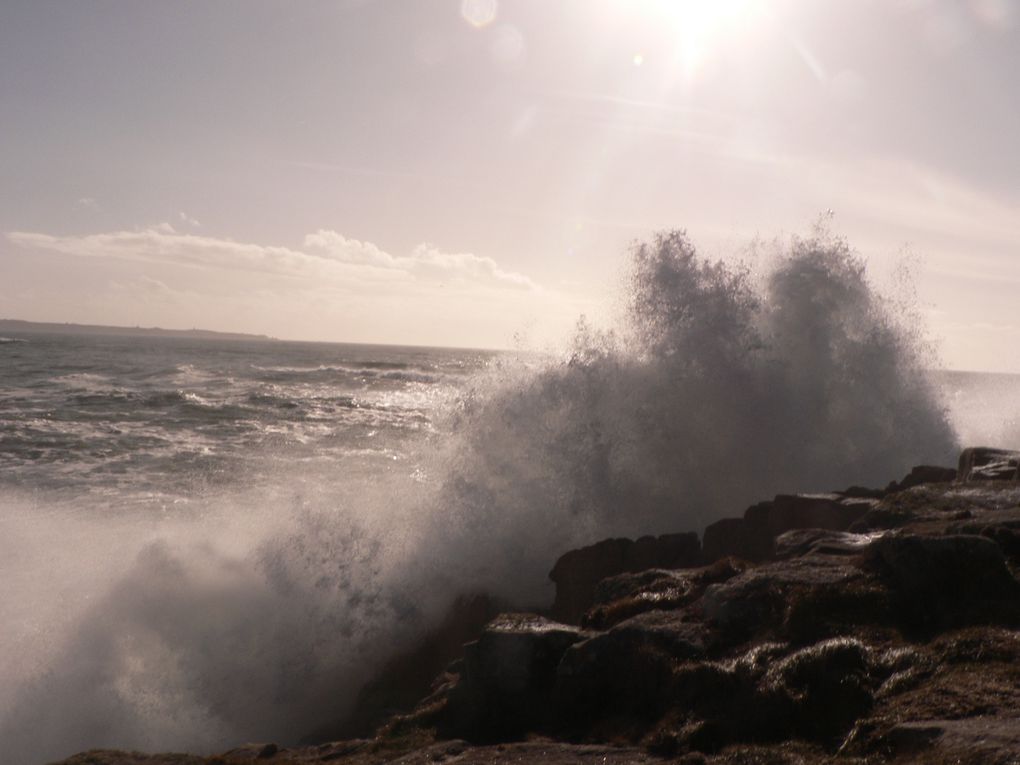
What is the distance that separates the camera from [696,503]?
1389 cm

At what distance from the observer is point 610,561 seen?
995cm

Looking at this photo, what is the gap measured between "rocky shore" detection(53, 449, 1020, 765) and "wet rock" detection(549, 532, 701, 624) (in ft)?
7.08

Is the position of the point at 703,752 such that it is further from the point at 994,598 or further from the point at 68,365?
the point at 68,365

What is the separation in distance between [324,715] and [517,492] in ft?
16.4

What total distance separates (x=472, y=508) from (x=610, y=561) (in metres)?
3.51

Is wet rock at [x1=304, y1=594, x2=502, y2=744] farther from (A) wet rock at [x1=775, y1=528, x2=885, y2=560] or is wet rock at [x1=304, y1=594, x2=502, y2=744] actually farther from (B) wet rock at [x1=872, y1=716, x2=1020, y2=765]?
(B) wet rock at [x1=872, y1=716, x2=1020, y2=765]

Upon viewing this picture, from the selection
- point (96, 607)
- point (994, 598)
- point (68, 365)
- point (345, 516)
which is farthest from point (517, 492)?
point (68, 365)

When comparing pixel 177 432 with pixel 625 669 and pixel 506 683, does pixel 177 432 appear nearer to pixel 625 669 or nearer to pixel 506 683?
pixel 506 683

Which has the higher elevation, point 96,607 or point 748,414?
point 748,414

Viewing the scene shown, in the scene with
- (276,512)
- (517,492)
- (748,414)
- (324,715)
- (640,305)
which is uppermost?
(640,305)

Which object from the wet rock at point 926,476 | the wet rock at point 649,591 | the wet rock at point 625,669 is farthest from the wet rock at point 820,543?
the wet rock at point 926,476

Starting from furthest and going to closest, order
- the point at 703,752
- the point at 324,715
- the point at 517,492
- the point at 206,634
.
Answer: the point at 517,492 → the point at 206,634 → the point at 324,715 → the point at 703,752

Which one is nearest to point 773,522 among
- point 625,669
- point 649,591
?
point 649,591

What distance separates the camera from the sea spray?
9461mm
